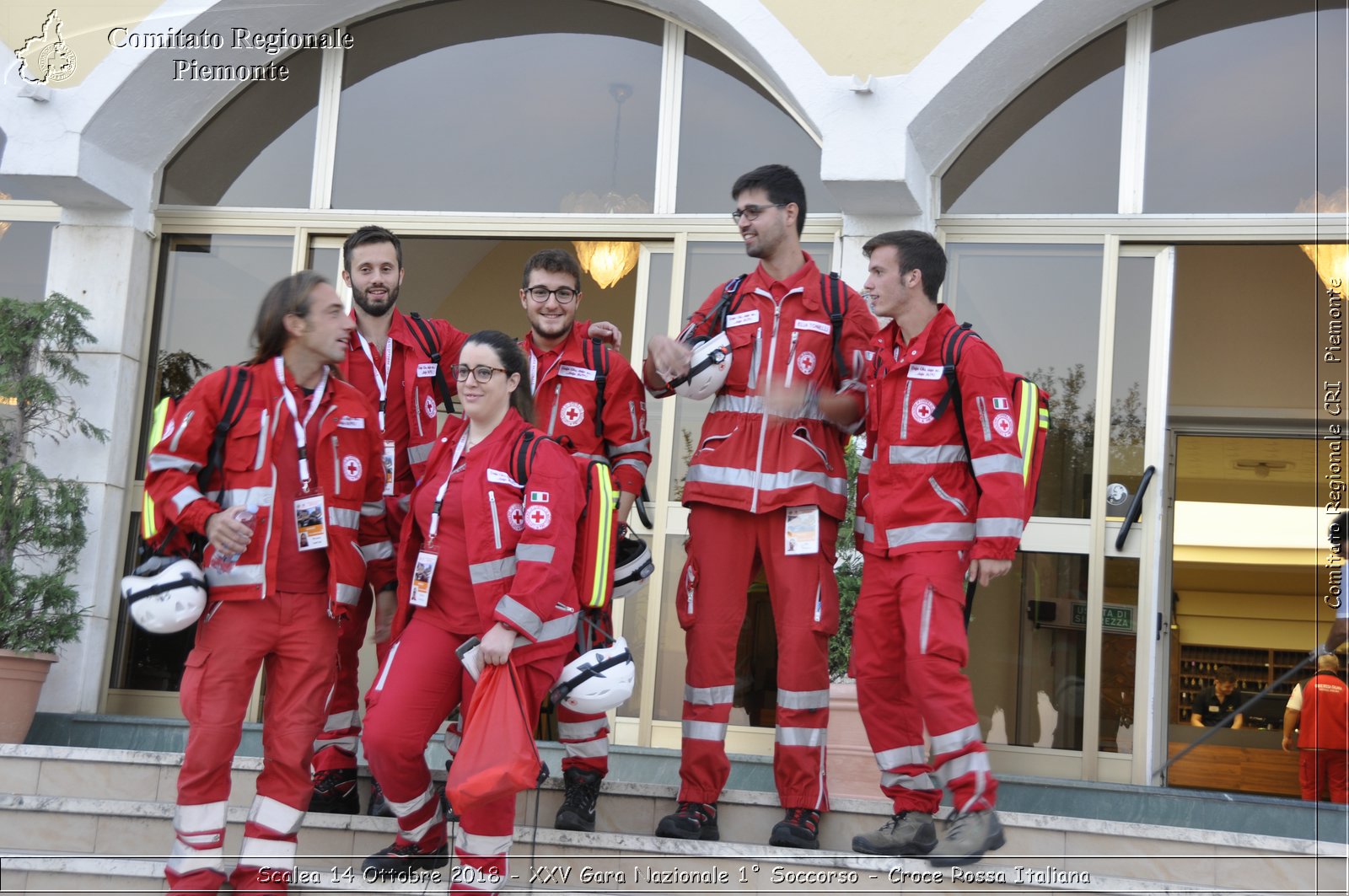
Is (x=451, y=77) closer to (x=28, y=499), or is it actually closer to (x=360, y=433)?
(x=28, y=499)

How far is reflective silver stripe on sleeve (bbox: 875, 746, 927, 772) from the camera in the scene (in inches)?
189

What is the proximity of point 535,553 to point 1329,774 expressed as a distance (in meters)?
5.58

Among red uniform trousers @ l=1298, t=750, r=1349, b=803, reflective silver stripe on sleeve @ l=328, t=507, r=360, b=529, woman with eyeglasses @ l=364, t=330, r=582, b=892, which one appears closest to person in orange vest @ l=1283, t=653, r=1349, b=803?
red uniform trousers @ l=1298, t=750, r=1349, b=803

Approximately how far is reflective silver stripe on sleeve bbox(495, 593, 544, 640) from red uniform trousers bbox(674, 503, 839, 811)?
99 cm

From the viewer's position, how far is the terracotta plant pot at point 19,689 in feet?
21.4

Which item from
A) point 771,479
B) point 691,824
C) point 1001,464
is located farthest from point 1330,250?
point 691,824

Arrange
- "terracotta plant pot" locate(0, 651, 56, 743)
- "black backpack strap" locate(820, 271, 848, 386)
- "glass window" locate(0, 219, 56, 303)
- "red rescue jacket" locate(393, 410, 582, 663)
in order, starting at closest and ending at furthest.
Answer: "red rescue jacket" locate(393, 410, 582, 663)
"black backpack strap" locate(820, 271, 848, 386)
"terracotta plant pot" locate(0, 651, 56, 743)
"glass window" locate(0, 219, 56, 303)

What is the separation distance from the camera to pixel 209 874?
4.16 metres

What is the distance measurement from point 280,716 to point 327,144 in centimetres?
454

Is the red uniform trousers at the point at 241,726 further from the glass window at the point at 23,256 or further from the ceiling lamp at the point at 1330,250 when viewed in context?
the ceiling lamp at the point at 1330,250

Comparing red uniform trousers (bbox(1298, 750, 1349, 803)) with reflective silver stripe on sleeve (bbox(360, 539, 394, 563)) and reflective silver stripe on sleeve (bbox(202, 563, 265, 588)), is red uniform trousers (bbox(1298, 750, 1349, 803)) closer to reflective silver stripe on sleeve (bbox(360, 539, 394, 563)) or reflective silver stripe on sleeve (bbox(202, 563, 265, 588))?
reflective silver stripe on sleeve (bbox(360, 539, 394, 563))

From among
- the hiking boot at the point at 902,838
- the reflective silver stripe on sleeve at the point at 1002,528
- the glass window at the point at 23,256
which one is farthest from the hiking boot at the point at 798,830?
the glass window at the point at 23,256

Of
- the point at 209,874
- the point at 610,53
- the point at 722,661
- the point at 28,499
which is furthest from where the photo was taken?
the point at 610,53

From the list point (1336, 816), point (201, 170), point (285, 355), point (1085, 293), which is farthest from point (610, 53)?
point (1336, 816)
